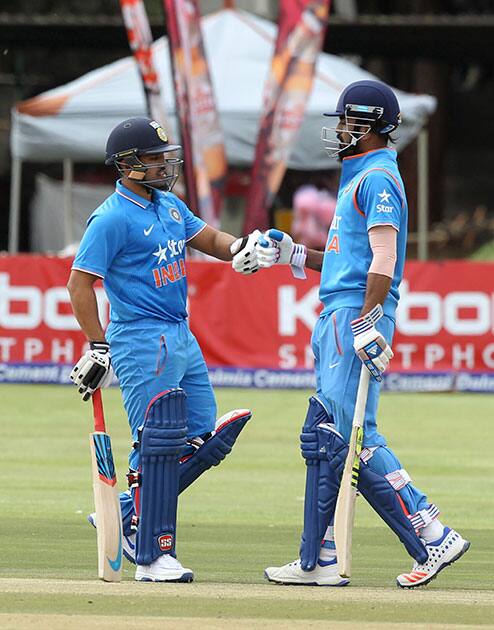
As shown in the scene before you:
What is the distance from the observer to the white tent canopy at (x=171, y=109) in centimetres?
1944

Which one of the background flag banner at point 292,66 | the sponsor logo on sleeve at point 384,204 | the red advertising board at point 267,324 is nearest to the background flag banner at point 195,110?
the background flag banner at point 292,66

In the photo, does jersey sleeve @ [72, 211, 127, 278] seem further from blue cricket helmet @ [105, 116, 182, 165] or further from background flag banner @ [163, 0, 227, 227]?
background flag banner @ [163, 0, 227, 227]

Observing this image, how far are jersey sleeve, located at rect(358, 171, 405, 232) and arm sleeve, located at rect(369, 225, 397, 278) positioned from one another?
3 centimetres

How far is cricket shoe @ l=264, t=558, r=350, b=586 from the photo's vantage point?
677 centimetres

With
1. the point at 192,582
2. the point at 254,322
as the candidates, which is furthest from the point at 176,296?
the point at 254,322

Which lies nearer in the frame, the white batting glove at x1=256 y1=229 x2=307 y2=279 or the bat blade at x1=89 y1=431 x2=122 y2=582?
the bat blade at x1=89 y1=431 x2=122 y2=582

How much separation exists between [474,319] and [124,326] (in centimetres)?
975

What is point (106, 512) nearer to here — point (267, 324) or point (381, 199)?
point (381, 199)

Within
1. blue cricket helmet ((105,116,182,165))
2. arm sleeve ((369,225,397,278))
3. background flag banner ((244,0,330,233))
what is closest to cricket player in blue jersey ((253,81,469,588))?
arm sleeve ((369,225,397,278))

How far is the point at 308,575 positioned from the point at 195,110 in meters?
12.0

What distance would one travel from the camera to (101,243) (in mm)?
6797

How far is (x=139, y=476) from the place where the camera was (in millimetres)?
6934

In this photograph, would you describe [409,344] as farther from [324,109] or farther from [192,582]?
[192,582]

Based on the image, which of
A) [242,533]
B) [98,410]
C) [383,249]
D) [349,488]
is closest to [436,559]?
[349,488]
